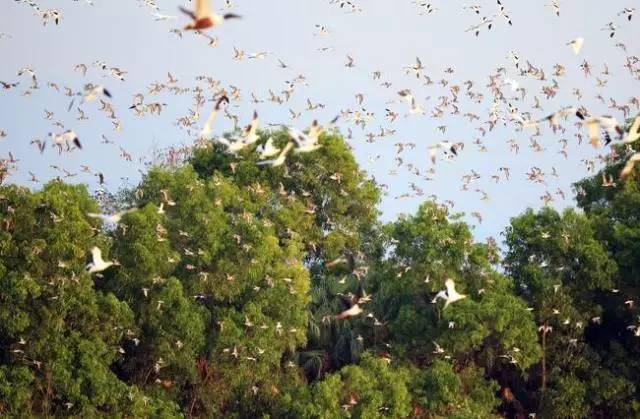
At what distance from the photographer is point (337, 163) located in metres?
40.5

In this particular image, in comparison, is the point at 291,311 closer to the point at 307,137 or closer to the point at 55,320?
the point at 55,320

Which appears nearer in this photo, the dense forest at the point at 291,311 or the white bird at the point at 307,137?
the white bird at the point at 307,137

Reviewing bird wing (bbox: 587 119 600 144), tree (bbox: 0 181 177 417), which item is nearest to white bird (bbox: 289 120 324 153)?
bird wing (bbox: 587 119 600 144)

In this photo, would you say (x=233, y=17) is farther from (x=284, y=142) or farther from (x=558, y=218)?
(x=284, y=142)

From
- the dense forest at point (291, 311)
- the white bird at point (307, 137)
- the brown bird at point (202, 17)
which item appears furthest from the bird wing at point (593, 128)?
the dense forest at point (291, 311)

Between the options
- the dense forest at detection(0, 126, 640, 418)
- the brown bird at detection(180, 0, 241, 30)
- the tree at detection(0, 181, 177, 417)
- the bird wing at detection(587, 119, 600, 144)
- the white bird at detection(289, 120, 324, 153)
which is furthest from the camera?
the dense forest at detection(0, 126, 640, 418)

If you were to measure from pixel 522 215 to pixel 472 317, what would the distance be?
466 cm

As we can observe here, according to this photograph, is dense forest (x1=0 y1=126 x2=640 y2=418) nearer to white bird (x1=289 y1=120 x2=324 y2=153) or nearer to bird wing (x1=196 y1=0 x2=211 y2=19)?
white bird (x1=289 y1=120 x2=324 y2=153)

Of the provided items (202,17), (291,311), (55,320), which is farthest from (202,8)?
(291,311)

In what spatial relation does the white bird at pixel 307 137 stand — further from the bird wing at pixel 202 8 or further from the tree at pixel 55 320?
the tree at pixel 55 320

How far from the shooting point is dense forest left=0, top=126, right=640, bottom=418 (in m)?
28.7

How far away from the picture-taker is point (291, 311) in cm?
3188

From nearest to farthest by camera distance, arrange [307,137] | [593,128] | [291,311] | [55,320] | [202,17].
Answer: [202,17], [593,128], [307,137], [55,320], [291,311]

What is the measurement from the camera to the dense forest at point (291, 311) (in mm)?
28734
